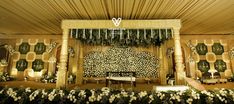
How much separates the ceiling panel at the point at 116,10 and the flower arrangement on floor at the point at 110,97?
262 centimetres

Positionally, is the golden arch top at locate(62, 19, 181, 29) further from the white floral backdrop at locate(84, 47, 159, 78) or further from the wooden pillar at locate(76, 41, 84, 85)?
the white floral backdrop at locate(84, 47, 159, 78)

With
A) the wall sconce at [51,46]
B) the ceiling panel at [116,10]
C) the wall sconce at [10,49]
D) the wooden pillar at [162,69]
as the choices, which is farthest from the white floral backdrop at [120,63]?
the wall sconce at [10,49]

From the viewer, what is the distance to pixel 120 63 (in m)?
10.5

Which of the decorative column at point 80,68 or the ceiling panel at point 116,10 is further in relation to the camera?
the decorative column at point 80,68

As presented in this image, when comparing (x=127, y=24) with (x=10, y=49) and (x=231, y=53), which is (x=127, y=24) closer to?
(x=231, y=53)

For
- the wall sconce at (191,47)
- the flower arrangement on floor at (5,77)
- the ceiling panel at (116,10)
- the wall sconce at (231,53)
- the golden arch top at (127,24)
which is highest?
the ceiling panel at (116,10)

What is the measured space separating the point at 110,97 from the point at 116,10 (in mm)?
3069

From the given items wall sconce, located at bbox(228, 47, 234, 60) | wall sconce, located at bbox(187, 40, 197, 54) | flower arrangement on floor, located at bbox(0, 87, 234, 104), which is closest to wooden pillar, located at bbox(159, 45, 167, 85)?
wall sconce, located at bbox(187, 40, 197, 54)

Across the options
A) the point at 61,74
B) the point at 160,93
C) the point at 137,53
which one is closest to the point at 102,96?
the point at 160,93

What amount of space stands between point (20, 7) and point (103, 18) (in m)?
2.85

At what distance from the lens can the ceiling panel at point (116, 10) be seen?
4.93 metres

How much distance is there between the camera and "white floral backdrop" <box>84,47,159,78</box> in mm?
10398

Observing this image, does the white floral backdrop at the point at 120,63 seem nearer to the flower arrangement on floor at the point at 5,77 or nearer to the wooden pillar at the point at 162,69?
the wooden pillar at the point at 162,69

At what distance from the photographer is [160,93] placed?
151 inches
